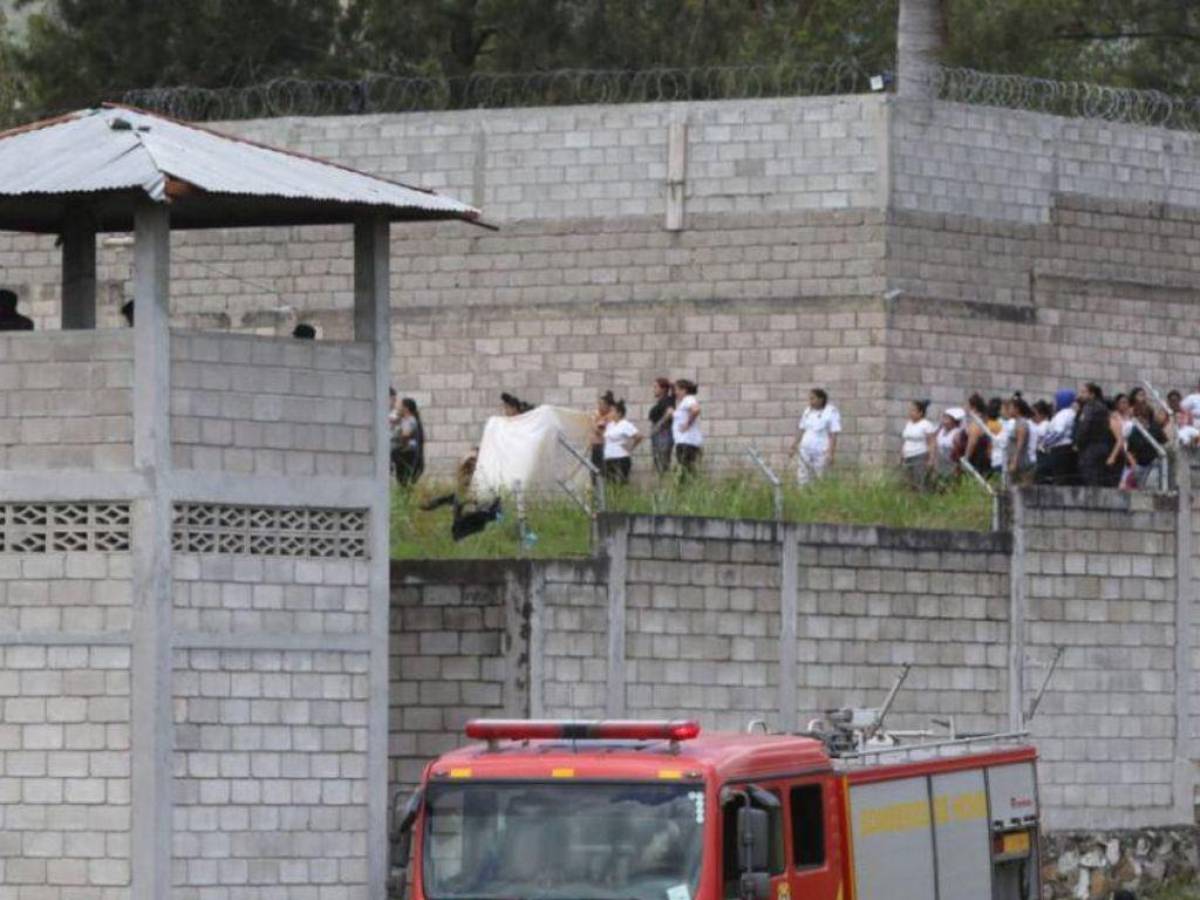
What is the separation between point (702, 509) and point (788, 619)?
147 centimetres

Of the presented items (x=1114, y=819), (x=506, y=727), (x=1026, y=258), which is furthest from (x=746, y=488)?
(x=506, y=727)

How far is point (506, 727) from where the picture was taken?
20844 millimetres

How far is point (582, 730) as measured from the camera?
2069cm

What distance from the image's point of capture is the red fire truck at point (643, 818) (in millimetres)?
19859

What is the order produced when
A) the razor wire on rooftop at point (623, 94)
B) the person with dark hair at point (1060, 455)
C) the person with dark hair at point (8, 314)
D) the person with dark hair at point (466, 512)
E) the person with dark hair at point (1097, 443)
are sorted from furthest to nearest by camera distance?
the razor wire on rooftop at point (623, 94)
the person with dark hair at point (1060, 455)
the person with dark hair at point (1097, 443)
the person with dark hair at point (466, 512)
the person with dark hair at point (8, 314)

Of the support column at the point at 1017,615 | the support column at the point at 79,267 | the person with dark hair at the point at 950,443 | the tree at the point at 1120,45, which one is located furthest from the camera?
the tree at the point at 1120,45

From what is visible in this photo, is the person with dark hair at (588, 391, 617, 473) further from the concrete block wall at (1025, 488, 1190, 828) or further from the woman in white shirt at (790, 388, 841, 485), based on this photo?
the concrete block wall at (1025, 488, 1190, 828)

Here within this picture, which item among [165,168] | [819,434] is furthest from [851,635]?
[165,168]

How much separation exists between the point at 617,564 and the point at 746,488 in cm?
350

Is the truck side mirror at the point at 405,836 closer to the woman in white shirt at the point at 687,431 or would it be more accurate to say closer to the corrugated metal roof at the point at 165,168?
the corrugated metal roof at the point at 165,168

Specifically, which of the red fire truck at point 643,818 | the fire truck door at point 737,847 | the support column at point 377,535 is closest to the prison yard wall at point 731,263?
the support column at point 377,535

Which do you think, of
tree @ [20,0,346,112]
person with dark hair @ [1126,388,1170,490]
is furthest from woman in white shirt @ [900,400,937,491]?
tree @ [20,0,346,112]

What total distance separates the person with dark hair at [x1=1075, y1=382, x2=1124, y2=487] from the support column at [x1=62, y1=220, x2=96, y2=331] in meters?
10.3

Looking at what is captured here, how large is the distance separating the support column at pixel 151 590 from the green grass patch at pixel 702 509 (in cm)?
429
